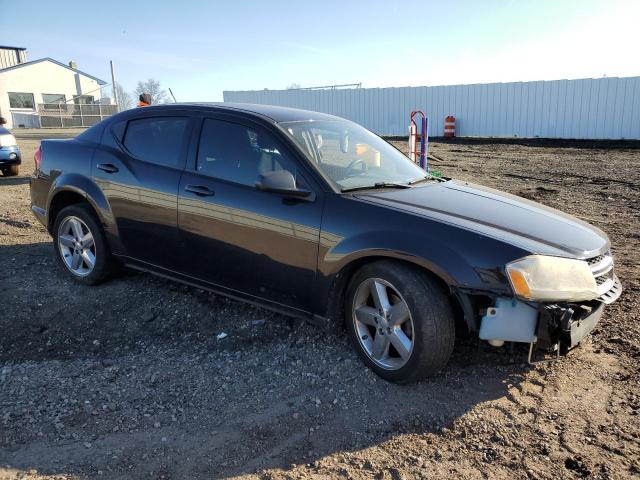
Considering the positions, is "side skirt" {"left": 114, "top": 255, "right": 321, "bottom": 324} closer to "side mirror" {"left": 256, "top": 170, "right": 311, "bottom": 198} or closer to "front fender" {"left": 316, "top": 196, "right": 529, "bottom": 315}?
"front fender" {"left": 316, "top": 196, "right": 529, "bottom": 315}

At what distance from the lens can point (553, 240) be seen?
10.6 feet

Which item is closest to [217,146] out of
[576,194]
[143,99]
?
[143,99]

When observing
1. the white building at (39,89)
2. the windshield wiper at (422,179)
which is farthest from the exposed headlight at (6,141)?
the white building at (39,89)

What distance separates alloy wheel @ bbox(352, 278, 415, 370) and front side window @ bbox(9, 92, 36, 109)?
45917mm

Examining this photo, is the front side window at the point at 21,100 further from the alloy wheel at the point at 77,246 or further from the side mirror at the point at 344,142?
the side mirror at the point at 344,142

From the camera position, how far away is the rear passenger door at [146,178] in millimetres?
4246

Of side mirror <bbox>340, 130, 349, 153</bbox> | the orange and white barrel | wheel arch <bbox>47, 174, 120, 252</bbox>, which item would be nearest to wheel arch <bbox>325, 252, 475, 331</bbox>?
side mirror <bbox>340, 130, 349, 153</bbox>

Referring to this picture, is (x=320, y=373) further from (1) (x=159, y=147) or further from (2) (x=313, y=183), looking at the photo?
(1) (x=159, y=147)

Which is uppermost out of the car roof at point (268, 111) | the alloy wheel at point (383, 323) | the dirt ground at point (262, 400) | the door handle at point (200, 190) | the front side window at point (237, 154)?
the car roof at point (268, 111)

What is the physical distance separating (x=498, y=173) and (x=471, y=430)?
457 inches

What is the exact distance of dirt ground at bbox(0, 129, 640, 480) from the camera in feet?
8.75

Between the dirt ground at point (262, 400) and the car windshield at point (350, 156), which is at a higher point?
the car windshield at point (350, 156)

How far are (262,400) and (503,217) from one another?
195 centimetres

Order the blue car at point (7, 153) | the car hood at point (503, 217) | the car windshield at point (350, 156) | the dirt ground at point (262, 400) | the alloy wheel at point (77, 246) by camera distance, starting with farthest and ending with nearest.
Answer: the blue car at point (7, 153) < the alloy wheel at point (77, 246) < the car windshield at point (350, 156) < the car hood at point (503, 217) < the dirt ground at point (262, 400)
